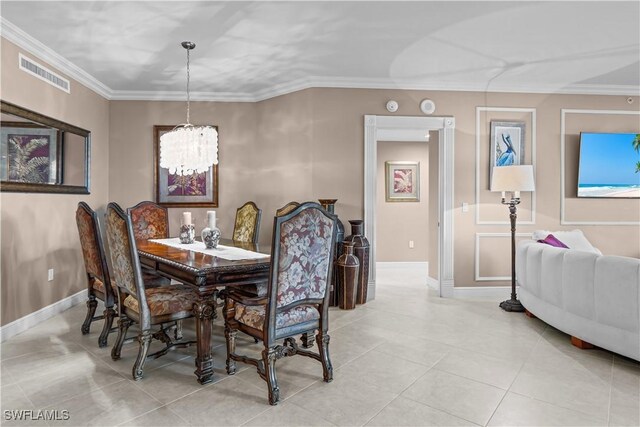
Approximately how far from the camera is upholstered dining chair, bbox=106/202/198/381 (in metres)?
2.40

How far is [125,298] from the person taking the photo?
2680 mm

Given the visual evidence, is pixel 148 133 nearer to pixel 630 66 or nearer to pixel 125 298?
pixel 125 298

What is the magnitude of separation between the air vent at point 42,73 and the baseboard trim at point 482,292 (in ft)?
15.9

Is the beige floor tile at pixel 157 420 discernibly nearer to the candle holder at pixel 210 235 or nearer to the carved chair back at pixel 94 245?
the carved chair back at pixel 94 245

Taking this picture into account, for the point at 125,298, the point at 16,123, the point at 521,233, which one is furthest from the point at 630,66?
the point at 16,123

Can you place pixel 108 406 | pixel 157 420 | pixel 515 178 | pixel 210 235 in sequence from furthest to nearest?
pixel 515 178 → pixel 210 235 → pixel 108 406 → pixel 157 420

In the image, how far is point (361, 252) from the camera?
13.9 feet

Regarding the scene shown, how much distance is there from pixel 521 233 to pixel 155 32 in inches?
176

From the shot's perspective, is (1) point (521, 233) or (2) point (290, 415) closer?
(2) point (290, 415)

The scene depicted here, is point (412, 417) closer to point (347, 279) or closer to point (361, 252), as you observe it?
point (347, 279)

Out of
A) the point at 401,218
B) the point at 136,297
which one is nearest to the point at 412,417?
the point at 136,297

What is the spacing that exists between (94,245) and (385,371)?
236 cm

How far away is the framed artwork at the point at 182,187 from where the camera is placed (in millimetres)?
4969

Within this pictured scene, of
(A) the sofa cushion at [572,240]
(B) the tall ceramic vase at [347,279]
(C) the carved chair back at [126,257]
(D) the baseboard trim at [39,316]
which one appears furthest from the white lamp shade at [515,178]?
(D) the baseboard trim at [39,316]
